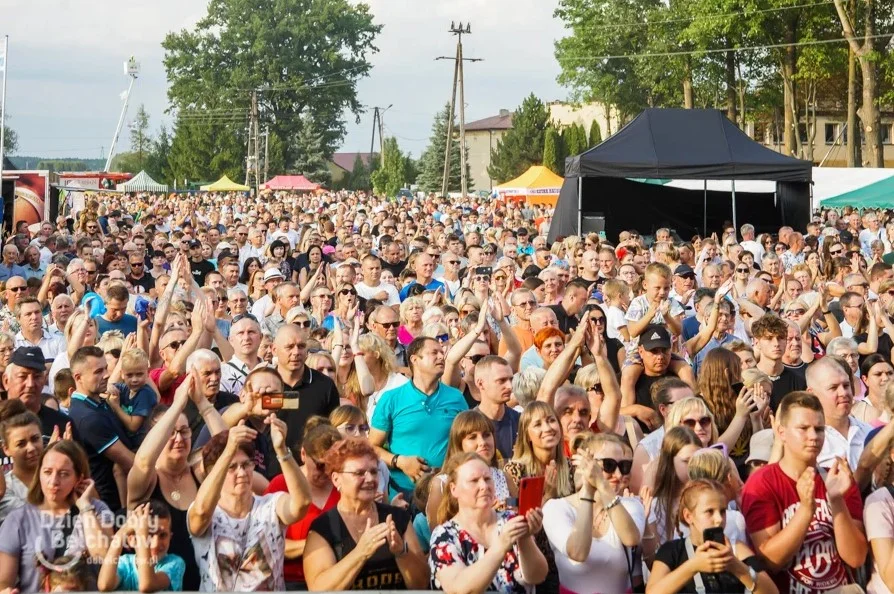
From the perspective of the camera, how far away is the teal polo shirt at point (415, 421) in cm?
629

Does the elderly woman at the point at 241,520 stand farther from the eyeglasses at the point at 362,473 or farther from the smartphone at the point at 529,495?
the smartphone at the point at 529,495

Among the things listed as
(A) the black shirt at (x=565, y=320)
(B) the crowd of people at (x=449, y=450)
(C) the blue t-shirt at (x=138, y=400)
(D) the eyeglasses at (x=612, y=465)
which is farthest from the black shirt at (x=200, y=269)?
(D) the eyeglasses at (x=612, y=465)

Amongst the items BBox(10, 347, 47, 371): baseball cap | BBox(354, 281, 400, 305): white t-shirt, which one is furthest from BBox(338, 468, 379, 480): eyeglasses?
BBox(354, 281, 400, 305): white t-shirt

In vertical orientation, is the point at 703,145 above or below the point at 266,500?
above

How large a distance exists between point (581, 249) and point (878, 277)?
3.44 meters

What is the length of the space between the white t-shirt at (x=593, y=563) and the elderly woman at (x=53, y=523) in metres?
1.68

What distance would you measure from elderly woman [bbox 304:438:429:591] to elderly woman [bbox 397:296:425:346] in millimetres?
4374

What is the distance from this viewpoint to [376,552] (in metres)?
4.41

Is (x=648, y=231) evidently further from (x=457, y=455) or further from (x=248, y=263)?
(x=457, y=455)

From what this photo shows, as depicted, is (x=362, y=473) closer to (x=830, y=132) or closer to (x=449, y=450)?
A: (x=449, y=450)

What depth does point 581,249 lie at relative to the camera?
1360 centimetres

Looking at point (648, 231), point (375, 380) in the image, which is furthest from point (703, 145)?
point (375, 380)

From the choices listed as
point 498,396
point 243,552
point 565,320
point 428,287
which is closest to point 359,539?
point 243,552

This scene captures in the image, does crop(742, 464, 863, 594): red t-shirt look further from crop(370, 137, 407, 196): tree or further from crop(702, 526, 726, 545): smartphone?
crop(370, 137, 407, 196): tree
